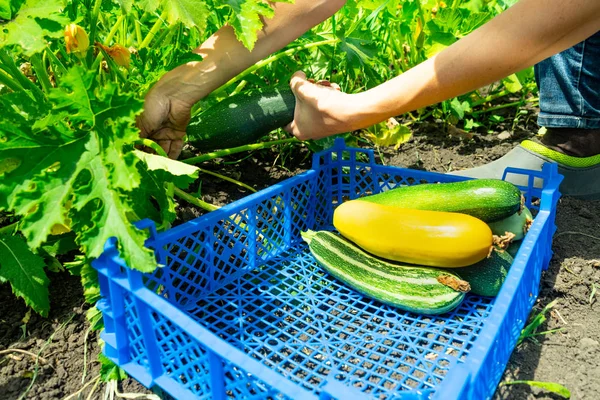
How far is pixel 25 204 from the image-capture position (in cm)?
110

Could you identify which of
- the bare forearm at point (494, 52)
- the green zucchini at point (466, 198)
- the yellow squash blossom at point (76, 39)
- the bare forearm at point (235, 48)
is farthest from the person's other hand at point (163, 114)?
the green zucchini at point (466, 198)

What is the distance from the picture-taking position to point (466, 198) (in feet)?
5.22

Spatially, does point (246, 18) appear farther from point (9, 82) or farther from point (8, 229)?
point (8, 229)

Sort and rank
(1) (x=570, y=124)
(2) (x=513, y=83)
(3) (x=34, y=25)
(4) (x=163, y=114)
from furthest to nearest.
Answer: (2) (x=513, y=83)
(1) (x=570, y=124)
(4) (x=163, y=114)
(3) (x=34, y=25)

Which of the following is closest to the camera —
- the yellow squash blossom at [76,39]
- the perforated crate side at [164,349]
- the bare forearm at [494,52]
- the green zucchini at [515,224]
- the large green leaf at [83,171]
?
the perforated crate side at [164,349]

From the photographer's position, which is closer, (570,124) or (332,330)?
(332,330)

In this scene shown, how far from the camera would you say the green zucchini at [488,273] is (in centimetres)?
152

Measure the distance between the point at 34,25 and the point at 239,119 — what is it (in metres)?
0.90

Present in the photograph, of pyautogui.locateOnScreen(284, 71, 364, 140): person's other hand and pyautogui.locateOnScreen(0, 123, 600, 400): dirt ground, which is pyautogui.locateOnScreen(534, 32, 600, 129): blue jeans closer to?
pyautogui.locateOnScreen(0, 123, 600, 400): dirt ground

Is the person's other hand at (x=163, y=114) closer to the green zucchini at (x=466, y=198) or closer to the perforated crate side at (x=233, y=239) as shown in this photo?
the perforated crate side at (x=233, y=239)

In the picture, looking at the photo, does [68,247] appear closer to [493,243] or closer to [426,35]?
[493,243]

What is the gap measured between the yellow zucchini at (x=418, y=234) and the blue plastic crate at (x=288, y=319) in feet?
0.46

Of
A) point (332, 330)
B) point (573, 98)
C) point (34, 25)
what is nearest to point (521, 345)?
point (332, 330)

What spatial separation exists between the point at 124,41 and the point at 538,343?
1601 mm
